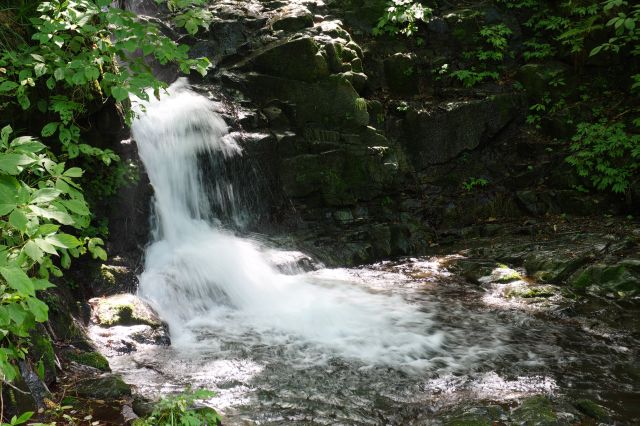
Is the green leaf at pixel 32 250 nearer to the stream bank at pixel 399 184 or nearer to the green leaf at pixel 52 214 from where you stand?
the green leaf at pixel 52 214

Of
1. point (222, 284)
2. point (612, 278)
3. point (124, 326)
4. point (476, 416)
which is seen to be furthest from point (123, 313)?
point (612, 278)

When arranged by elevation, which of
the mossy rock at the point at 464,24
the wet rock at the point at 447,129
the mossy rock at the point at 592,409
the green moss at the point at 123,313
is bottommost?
the mossy rock at the point at 592,409

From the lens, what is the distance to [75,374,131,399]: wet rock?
3.66 m

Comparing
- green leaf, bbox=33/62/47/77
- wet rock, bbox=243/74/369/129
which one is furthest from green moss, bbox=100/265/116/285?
wet rock, bbox=243/74/369/129

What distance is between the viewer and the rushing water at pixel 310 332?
13.2 feet

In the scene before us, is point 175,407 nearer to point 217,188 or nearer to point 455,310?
point 455,310

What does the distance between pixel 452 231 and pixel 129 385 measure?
708 centimetres

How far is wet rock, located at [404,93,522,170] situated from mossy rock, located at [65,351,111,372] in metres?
7.72

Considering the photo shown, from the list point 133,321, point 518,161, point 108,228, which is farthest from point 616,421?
point 518,161

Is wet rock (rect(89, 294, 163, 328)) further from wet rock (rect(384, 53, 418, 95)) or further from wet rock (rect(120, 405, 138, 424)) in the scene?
wet rock (rect(384, 53, 418, 95))

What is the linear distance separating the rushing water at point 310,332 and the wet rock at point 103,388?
0.32 meters

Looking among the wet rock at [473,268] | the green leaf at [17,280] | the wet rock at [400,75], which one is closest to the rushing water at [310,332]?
the wet rock at [473,268]

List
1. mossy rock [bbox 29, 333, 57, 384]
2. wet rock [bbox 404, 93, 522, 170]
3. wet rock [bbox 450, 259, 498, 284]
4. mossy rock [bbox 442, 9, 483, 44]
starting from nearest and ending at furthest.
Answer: mossy rock [bbox 29, 333, 57, 384], wet rock [bbox 450, 259, 498, 284], wet rock [bbox 404, 93, 522, 170], mossy rock [bbox 442, 9, 483, 44]

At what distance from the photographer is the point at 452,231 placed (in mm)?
9562
